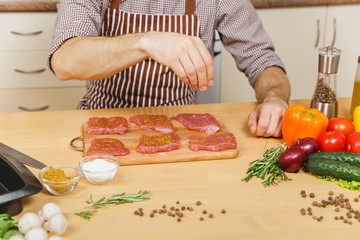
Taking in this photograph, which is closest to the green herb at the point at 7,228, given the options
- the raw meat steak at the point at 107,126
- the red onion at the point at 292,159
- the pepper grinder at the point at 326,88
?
the raw meat steak at the point at 107,126

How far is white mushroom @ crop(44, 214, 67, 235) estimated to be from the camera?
0.95m

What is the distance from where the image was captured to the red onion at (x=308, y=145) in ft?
4.29

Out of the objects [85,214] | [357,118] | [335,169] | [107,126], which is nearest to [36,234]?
[85,214]

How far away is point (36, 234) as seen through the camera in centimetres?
89

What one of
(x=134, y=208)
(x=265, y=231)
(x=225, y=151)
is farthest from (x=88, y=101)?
(x=265, y=231)

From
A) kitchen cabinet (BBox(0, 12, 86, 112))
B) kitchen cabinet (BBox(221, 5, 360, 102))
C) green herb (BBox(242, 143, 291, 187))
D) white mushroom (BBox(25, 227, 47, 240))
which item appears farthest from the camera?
kitchen cabinet (BBox(221, 5, 360, 102))

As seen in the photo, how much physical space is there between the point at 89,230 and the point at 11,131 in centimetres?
66

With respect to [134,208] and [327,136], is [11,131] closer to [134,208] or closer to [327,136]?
[134,208]

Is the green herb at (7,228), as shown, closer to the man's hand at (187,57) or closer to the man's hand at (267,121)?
the man's hand at (187,57)

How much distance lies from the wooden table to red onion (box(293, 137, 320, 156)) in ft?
0.24

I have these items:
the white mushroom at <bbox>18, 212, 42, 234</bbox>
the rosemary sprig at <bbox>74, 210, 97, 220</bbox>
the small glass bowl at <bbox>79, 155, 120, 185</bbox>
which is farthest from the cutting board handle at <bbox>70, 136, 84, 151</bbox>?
the white mushroom at <bbox>18, 212, 42, 234</bbox>

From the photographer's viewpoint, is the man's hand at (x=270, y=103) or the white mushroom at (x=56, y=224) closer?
the white mushroom at (x=56, y=224)

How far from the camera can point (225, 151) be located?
1.37m

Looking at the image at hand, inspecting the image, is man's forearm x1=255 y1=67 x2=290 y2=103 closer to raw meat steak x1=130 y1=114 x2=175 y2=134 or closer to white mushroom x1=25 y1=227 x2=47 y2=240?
raw meat steak x1=130 y1=114 x2=175 y2=134
